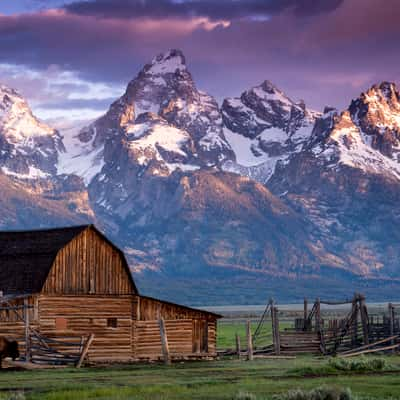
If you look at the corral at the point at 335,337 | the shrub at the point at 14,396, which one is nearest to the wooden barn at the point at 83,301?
the corral at the point at 335,337

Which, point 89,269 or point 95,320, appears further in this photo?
point 95,320

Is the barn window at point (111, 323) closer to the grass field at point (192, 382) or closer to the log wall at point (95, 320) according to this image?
the log wall at point (95, 320)

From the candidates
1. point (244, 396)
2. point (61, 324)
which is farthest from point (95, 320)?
point (244, 396)

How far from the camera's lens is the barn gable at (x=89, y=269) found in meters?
59.3

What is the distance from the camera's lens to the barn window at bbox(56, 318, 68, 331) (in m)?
58.7

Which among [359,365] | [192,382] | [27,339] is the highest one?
[27,339]

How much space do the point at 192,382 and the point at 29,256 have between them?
849 inches

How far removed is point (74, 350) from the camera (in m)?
57.9

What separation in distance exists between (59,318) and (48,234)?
5154 mm

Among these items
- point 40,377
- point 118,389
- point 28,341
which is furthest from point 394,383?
point 28,341

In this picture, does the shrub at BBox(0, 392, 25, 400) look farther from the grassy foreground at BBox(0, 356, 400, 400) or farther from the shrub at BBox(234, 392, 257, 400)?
the shrub at BBox(234, 392, 257, 400)

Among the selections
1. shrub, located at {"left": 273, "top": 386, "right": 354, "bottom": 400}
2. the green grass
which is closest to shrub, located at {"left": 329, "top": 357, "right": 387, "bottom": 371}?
shrub, located at {"left": 273, "top": 386, "right": 354, "bottom": 400}

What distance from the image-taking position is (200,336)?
216ft

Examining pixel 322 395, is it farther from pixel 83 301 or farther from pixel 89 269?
pixel 89 269
